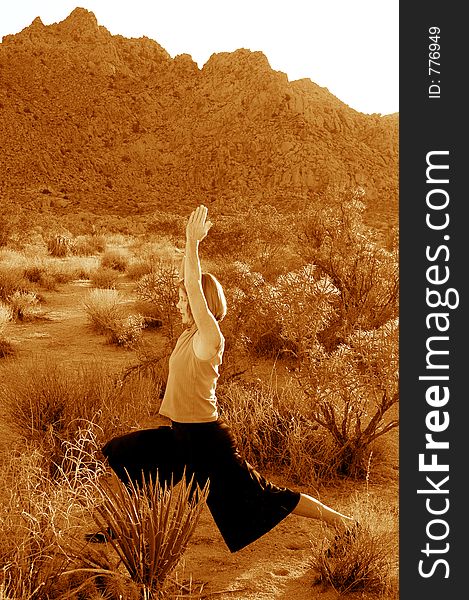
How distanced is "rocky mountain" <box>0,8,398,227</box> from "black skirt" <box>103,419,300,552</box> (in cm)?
3843

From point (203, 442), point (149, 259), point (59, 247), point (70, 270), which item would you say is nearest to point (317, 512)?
point (203, 442)

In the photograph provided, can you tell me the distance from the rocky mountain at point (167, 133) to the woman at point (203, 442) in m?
38.4

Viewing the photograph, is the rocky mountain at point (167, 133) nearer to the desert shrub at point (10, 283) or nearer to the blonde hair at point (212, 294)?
the desert shrub at point (10, 283)

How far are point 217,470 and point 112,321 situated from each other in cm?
685

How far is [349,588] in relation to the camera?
3.86 meters

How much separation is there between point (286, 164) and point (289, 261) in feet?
117

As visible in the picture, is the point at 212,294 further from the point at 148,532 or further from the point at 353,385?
the point at 353,385

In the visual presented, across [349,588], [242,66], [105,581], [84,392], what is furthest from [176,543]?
[242,66]

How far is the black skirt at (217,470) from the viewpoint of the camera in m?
3.87

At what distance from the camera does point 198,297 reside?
355 cm

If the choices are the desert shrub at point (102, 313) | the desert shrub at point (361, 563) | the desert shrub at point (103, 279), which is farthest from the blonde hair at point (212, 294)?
the desert shrub at point (103, 279)

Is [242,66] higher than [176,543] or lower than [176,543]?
higher


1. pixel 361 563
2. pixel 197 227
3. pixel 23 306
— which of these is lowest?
pixel 361 563

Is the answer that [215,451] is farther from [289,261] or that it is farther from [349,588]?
[289,261]
